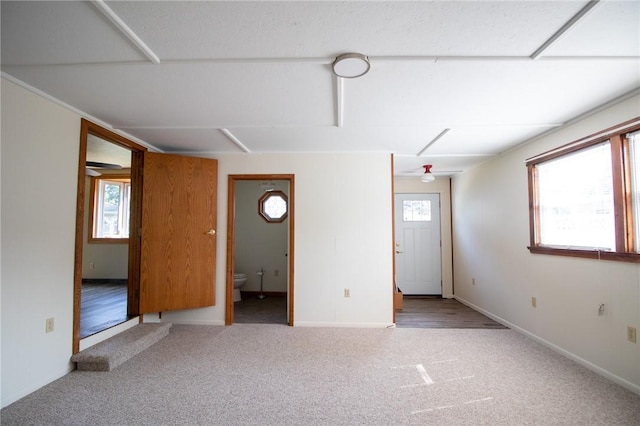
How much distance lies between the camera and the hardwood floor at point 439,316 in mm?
3719

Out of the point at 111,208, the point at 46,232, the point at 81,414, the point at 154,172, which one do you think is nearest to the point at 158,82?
the point at 46,232

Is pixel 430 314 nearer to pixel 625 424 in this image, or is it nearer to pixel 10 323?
pixel 625 424

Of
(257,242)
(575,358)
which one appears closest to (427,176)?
(575,358)

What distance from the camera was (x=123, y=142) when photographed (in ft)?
10.3

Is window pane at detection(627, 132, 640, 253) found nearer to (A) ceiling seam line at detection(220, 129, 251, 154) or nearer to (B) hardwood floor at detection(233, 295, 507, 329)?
(B) hardwood floor at detection(233, 295, 507, 329)

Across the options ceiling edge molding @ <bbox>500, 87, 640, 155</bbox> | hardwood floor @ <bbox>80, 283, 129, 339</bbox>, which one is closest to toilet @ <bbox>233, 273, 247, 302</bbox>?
hardwood floor @ <bbox>80, 283, 129, 339</bbox>

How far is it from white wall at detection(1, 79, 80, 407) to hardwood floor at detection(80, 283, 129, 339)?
1.62 ft

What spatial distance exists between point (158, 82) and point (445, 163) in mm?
3813

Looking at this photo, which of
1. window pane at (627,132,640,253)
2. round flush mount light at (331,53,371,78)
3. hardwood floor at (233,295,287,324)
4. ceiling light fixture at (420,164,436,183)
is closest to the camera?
round flush mount light at (331,53,371,78)

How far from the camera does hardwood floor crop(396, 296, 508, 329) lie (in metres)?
3.72

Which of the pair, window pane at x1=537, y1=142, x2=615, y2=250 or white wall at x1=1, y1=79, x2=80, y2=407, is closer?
white wall at x1=1, y1=79, x2=80, y2=407

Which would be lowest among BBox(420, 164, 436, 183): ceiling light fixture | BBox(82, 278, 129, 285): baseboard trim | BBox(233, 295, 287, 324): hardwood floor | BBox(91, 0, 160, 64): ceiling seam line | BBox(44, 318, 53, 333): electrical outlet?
BBox(233, 295, 287, 324): hardwood floor

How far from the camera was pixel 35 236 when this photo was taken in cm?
217

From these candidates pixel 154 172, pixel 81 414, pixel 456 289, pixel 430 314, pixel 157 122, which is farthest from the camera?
pixel 456 289
